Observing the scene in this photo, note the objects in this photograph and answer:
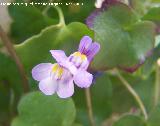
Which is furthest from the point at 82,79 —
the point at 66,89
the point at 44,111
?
the point at 44,111

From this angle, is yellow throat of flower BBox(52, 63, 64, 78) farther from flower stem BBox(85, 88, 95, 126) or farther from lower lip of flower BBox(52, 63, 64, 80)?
flower stem BBox(85, 88, 95, 126)

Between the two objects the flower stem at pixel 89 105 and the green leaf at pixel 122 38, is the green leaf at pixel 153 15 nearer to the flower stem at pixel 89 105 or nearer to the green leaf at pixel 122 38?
the green leaf at pixel 122 38

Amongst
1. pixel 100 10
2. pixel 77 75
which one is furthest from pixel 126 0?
pixel 77 75

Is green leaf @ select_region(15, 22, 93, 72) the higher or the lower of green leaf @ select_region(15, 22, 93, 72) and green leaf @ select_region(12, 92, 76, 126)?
the higher

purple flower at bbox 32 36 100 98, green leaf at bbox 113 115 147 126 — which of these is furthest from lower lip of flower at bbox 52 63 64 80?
green leaf at bbox 113 115 147 126

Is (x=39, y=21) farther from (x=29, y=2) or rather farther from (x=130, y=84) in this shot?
(x=130, y=84)

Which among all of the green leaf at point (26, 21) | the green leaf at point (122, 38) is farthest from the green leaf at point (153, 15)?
the green leaf at point (26, 21)
